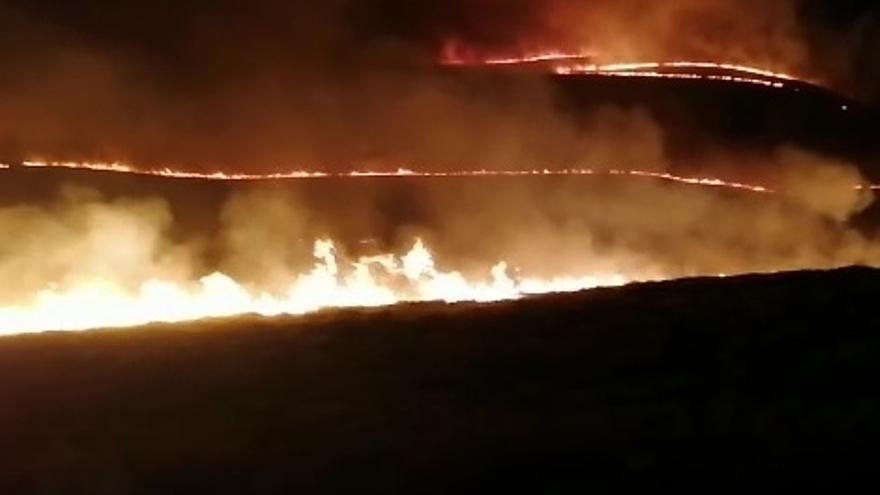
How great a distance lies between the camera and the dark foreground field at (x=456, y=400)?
5.52m

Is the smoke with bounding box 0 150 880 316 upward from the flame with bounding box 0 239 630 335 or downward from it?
upward

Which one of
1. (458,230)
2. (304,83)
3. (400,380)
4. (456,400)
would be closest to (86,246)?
(304,83)

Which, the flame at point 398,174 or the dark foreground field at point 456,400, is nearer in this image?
the dark foreground field at point 456,400

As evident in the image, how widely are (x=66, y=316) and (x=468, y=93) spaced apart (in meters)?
3.08

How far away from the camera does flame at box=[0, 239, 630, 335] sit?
26.5 ft

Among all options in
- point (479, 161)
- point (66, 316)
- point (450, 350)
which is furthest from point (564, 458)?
point (479, 161)

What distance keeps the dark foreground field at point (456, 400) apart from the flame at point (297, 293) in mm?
1197

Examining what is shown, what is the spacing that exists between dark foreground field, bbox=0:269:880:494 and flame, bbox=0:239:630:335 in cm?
120

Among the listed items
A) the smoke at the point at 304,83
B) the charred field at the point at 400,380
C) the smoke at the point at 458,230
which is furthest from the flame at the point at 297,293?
the smoke at the point at 304,83

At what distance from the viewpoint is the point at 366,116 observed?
955 centimetres

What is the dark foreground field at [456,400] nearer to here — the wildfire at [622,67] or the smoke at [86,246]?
the smoke at [86,246]

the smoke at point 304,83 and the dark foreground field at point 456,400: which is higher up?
the smoke at point 304,83

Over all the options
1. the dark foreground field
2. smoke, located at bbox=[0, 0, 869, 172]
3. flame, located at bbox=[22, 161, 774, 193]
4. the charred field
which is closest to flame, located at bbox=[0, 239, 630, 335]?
the charred field

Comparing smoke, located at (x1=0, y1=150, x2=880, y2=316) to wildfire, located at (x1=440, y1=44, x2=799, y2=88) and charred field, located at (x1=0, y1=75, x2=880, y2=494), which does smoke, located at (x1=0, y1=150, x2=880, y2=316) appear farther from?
wildfire, located at (x1=440, y1=44, x2=799, y2=88)
